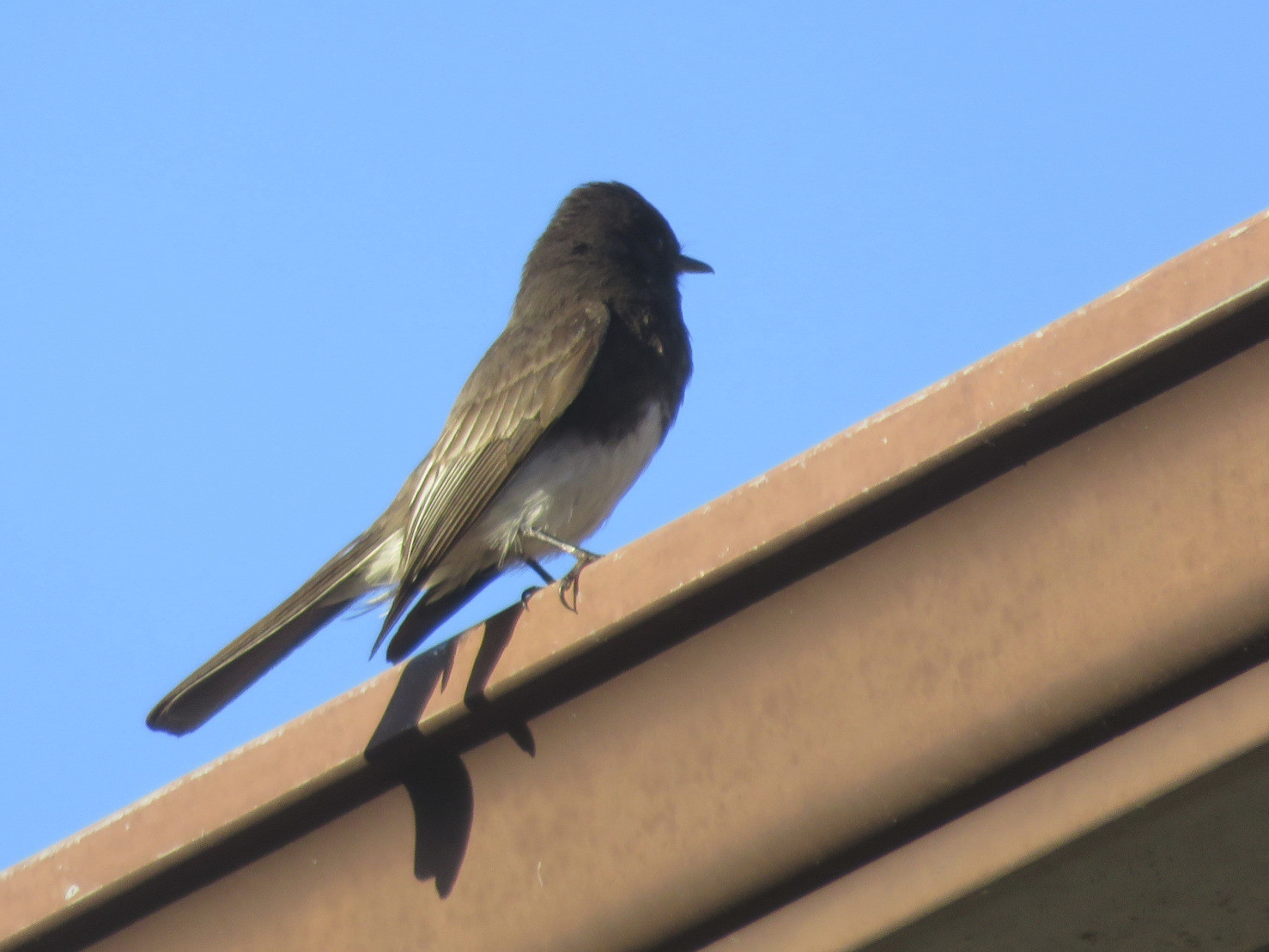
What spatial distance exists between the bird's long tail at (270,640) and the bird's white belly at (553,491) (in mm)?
297

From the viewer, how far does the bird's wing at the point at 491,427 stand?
3479mm

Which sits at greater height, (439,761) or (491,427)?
(491,427)

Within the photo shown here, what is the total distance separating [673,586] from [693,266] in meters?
3.59

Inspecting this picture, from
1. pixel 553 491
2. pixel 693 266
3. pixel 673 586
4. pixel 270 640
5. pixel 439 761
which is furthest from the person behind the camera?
pixel 693 266

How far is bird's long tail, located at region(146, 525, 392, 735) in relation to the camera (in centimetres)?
283

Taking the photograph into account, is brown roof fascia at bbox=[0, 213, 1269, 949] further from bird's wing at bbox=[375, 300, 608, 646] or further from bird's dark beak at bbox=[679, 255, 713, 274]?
bird's dark beak at bbox=[679, 255, 713, 274]

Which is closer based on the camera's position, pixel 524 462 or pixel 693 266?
pixel 524 462

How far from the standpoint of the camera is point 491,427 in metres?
3.77

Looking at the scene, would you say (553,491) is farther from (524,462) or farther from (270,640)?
(270,640)

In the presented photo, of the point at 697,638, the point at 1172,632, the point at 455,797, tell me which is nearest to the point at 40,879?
the point at 455,797

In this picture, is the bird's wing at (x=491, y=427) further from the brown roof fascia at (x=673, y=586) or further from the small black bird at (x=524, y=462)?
the brown roof fascia at (x=673, y=586)

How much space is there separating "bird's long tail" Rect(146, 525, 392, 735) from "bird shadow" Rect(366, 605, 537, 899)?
1.40 metres

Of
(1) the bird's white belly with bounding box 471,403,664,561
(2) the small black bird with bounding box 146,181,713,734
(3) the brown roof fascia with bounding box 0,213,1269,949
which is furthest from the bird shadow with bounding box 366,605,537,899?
(1) the bird's white belly with bounding box 471,403,664,561

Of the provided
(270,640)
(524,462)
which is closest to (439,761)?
(270,640)
